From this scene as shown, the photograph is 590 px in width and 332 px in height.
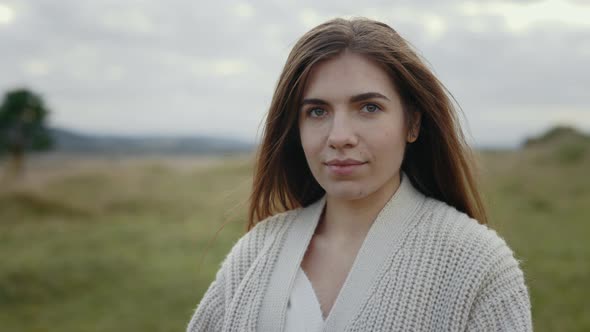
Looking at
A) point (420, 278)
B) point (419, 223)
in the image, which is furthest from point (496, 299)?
point (419, 223)

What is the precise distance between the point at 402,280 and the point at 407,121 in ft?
2.02

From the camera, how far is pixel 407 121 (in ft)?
7.10

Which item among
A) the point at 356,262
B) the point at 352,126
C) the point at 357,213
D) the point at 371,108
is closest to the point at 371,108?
the point at 371,108

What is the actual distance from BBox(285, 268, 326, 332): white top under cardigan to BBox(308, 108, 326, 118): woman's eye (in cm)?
61

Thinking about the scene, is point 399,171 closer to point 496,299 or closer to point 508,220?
point 496,299

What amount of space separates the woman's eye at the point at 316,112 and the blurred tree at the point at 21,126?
50.4 feet

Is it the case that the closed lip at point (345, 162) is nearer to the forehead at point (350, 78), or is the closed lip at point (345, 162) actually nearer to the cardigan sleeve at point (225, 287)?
the forehead at point (350, 78)

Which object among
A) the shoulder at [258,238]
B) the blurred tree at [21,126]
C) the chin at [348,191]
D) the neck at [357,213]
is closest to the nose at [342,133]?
the chin at [348,191]

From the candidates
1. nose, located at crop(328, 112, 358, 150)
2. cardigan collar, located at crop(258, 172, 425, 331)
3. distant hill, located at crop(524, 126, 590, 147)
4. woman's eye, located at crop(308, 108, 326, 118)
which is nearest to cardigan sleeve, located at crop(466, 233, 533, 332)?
cardigan collar, located at crop(258, 172, 425, 331)

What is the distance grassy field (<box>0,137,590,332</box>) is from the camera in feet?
20.4

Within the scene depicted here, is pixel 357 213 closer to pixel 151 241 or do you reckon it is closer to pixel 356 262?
pixel 356 262

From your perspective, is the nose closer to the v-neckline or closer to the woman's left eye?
the woman's left eye

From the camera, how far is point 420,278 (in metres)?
1.91

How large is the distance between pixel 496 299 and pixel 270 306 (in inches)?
31.0
